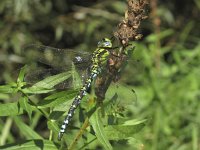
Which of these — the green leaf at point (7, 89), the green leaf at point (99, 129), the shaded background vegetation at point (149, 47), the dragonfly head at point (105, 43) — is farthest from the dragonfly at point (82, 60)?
the shaded background vegetation at point (149, 47)

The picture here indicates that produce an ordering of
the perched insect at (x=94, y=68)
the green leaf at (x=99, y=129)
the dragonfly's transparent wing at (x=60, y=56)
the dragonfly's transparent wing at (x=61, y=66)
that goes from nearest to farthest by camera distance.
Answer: the green leaf at (x=99, y=129) < the perched insect at (x=94, y=68) < the dragonfly's transparent wing at (x=61, y=66) < the dragonfly's transparent wing at (x=60, y=56)

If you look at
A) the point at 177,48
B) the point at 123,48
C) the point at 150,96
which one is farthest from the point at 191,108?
the point at 123,48

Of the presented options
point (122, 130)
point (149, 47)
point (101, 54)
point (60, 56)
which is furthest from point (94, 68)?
point (149, 47)

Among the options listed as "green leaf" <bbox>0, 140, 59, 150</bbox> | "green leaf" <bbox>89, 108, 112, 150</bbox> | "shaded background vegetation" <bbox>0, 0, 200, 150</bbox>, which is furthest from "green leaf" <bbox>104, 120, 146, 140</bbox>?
"shaded background vegetation" <bbox>0, 0, 200, 150</bbox>

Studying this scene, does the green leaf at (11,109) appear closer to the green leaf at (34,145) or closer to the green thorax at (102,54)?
the green leaf at (34,145)

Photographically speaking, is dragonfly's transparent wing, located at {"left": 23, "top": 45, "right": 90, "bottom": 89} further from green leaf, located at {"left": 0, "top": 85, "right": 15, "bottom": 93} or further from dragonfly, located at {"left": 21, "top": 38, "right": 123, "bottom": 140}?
green leaf, located at {"left": 0, "top": 85, "right": 15, "bottom": 93}

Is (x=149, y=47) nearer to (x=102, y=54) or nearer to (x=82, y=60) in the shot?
(x=82, y=60)

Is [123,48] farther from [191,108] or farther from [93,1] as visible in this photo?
[93,1]
